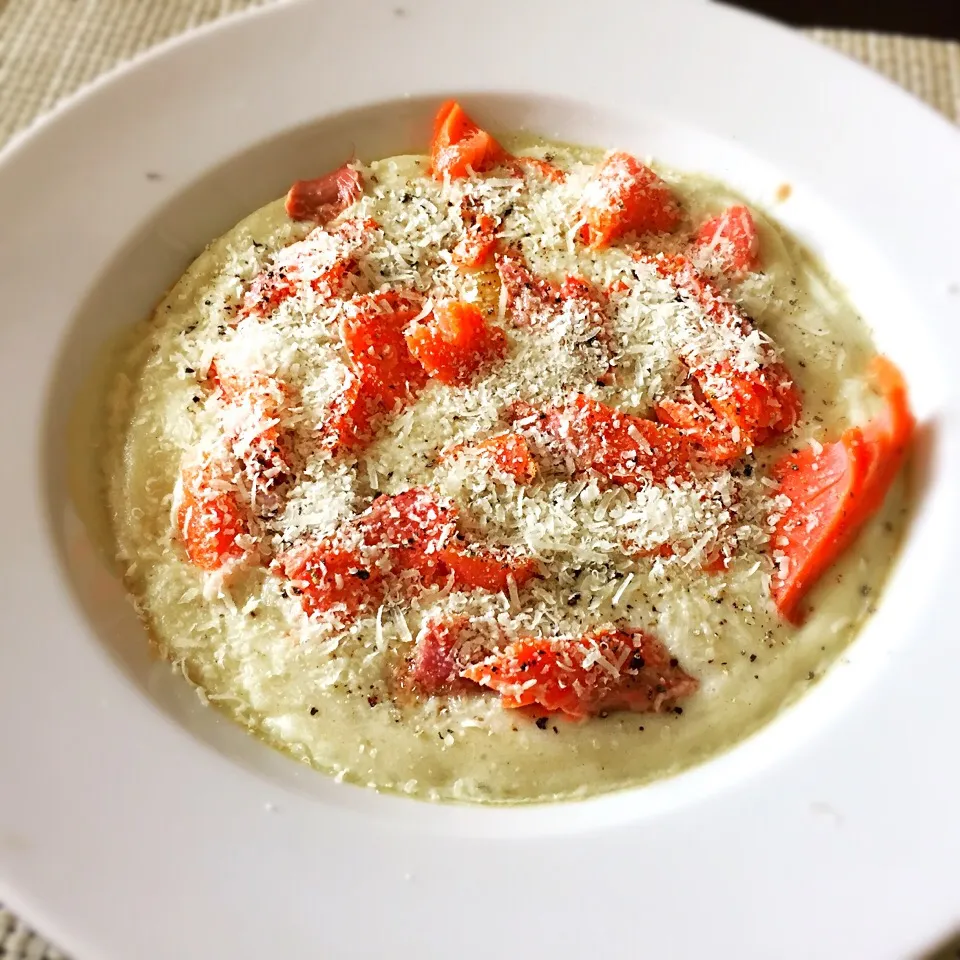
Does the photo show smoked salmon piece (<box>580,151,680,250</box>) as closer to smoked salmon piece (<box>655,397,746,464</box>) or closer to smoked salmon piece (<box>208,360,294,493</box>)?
smoked salmon piece (<box>655,397,746,464</box>)

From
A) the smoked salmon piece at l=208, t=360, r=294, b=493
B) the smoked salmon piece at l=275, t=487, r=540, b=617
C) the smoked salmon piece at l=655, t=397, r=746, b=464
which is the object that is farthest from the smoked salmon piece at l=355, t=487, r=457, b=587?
the smoked salmon piece at l=655, t=397, r=746, b=464

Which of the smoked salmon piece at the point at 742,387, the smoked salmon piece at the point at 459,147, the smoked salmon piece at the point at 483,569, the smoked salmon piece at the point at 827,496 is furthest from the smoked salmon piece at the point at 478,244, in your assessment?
the smoked salmon piece at the point at 827,496

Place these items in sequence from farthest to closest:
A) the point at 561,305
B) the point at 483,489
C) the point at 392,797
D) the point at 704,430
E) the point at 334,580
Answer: the point at 561,305
the point at 704,430
the point at 483,489
the point at 334,580
the point at 392,797

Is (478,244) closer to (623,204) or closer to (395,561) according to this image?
(623,204)

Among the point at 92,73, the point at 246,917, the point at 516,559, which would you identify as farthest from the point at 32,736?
the point at 92,73

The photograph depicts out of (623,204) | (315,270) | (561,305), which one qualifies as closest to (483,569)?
(561,305)

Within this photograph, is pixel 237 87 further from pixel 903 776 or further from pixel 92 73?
pixel 903 776
